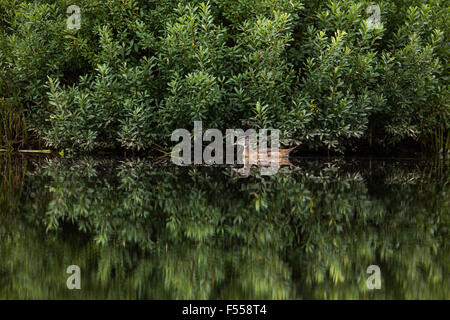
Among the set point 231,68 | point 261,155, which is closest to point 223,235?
point 261,155

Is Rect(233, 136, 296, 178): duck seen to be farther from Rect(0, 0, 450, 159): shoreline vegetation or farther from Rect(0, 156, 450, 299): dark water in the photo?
Rect(0, 156, 450, 299): dark water

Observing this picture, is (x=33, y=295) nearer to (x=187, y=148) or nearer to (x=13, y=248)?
(x=13, y=248)

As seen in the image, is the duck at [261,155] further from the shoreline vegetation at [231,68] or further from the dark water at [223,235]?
the dark water at [223,235]

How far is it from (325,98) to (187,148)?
2.56 metres

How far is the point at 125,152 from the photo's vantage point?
33.8 feet

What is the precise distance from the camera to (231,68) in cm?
919

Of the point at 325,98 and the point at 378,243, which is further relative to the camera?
the point at 325,98

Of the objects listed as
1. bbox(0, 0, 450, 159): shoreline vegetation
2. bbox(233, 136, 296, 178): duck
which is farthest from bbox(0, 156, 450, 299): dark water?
bbox(0, 0, 450, 159): shoreline vegetation

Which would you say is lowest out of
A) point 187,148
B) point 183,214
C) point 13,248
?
point 13,248

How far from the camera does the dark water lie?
9.59 feet

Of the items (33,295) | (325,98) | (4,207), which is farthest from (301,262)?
(325,98)

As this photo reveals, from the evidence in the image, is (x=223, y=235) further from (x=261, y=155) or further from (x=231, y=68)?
(x=231, y=68)

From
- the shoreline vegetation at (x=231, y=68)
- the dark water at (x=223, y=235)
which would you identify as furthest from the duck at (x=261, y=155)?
the dark water at (x=223, y=235)

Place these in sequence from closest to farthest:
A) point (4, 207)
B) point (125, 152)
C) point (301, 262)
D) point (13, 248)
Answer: point (301, 262) < point (13, 248) < point (4, 207) < point (125, 152)
